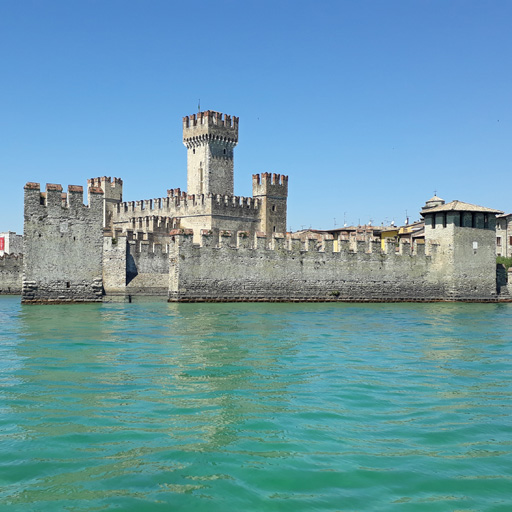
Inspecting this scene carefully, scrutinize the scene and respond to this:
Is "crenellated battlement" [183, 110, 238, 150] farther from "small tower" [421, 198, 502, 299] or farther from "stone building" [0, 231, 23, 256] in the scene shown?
"small tower" [421, 198, 502, 299]

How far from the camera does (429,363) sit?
35.4ft

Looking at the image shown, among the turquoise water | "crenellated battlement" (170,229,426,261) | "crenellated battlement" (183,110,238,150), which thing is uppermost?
"crenellated battlement" (183,110,238,150)

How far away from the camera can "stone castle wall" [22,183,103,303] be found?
68.6 feet

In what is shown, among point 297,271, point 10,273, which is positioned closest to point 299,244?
point 297,271

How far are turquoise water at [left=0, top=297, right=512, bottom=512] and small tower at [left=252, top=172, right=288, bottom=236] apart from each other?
3288cm

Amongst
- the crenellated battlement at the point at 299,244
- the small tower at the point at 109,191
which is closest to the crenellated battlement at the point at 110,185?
the small tower at the point at 109,191

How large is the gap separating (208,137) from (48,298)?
27074 millimetres

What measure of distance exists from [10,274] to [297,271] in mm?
14963

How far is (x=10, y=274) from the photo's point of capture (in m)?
32.5

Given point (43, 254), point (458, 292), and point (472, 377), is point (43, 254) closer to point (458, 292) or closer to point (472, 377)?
point (472, 377)

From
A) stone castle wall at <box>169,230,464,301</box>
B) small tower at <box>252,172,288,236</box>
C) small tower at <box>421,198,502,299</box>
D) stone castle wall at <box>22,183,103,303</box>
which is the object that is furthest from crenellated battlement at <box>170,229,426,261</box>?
small tower at <box>252,172,288,236</box>

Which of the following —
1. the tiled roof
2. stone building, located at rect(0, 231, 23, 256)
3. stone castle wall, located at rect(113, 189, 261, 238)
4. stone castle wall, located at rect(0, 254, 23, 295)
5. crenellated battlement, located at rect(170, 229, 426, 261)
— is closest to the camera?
crenellated battlement, located at rect(170, 229, 426, 261)

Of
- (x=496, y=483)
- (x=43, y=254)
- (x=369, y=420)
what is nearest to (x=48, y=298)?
(x=43, y=254)

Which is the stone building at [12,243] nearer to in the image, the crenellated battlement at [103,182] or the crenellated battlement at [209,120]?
the crenellated battlement at [103,182]
